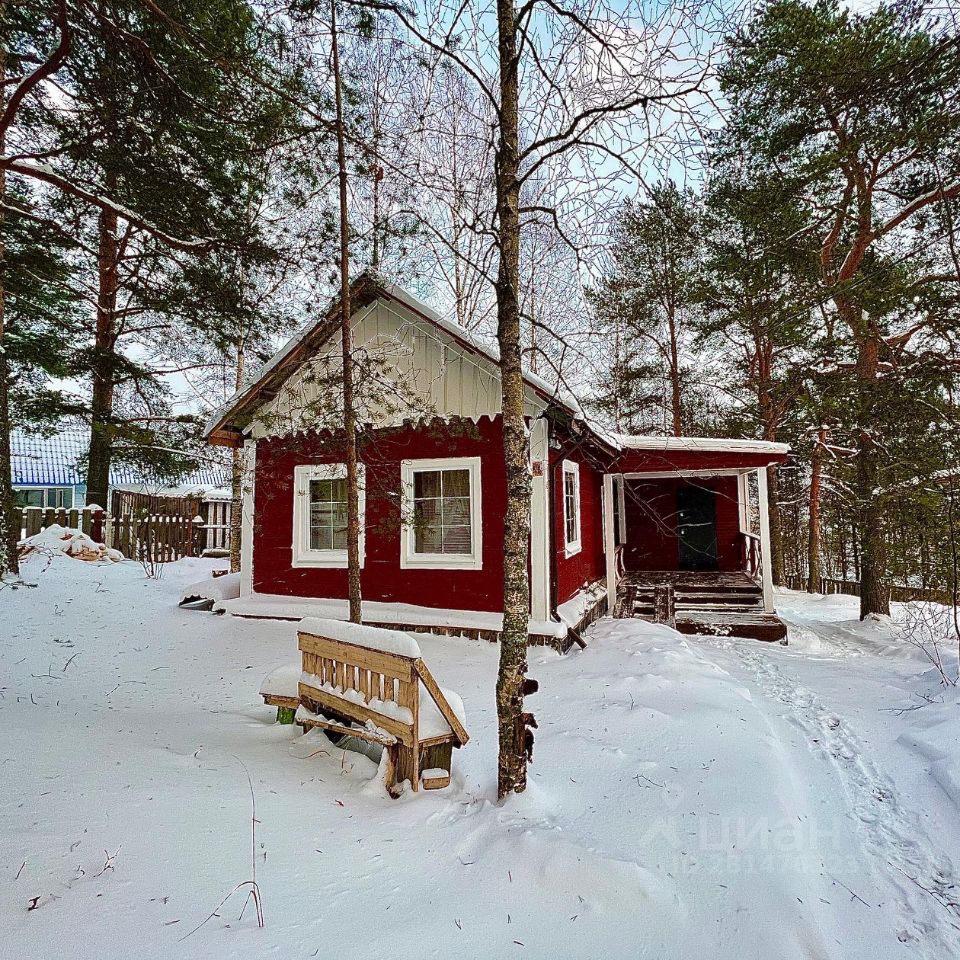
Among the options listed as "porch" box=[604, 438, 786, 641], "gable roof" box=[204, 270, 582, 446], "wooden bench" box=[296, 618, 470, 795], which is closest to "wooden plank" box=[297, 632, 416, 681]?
"wooden bench" box=[296, 618, 470, 795]

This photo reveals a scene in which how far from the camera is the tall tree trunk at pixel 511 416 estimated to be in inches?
119

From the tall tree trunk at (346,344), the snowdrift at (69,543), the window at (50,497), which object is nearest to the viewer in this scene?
the tall tree trunk at (346,344)

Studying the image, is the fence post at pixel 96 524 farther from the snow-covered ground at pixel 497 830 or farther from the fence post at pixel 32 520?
the snow-covered ground at pixel 497 830

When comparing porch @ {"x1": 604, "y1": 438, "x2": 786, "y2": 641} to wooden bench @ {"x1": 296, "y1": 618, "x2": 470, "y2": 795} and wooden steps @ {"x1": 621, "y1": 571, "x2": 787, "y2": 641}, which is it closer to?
wooden steps @ {"x1": 621, "y1": 571, "x2": 787, "y2": 641}

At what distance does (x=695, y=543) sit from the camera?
1370cm

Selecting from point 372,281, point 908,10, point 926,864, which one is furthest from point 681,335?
point 926,864

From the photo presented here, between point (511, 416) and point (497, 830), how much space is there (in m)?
2.20

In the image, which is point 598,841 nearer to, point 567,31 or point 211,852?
point 211,852

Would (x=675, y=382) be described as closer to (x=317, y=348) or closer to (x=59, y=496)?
(x=317, y=348)

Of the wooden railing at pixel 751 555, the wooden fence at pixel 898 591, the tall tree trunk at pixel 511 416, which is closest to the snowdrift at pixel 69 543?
the tall tree trunk at pixel 511 416

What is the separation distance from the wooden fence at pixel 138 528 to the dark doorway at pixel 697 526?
1274cm

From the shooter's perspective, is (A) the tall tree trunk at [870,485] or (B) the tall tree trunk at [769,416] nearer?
(A) the tall tree trunk at [870,485]

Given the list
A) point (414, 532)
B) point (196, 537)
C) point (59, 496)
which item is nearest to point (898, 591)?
point (414, 532)

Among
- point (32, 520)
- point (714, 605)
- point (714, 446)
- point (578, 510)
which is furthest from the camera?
point (32, 520)
